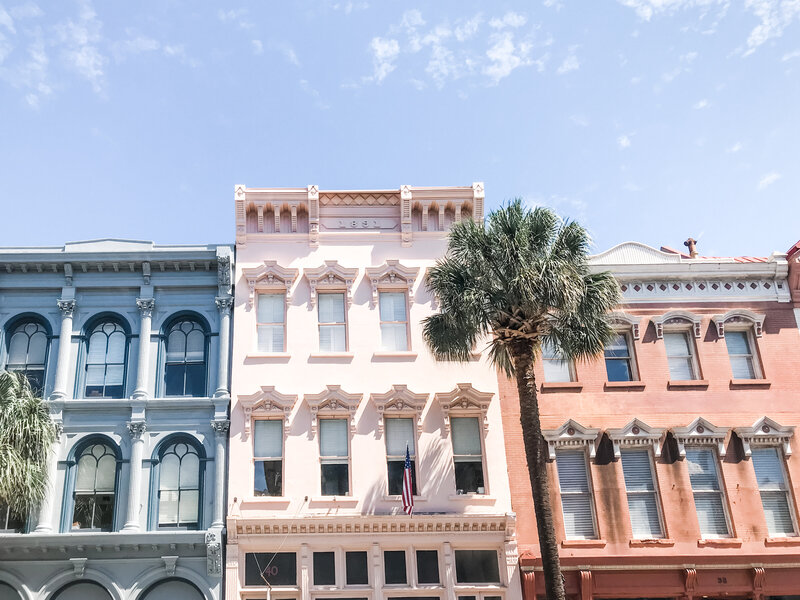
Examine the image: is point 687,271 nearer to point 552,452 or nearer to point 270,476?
point 552,452

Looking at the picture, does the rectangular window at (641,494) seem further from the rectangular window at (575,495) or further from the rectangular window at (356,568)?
the rectangular window at (356,568)

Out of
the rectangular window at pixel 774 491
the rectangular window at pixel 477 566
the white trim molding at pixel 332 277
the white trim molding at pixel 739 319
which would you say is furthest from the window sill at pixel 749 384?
the white trim molding at pixel 332 277

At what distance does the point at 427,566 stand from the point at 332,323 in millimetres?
7402

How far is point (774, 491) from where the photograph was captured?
2362cm

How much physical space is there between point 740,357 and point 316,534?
13.6m

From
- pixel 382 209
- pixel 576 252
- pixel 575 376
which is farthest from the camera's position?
pixel 382 209

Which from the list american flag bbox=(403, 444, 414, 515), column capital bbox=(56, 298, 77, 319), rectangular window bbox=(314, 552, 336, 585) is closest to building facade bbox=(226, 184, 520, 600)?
rectangular window bbox=(314, 552, 336, 585)

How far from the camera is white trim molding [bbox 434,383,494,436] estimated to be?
23.7m

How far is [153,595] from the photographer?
21906mm

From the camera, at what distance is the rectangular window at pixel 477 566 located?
22375 mm

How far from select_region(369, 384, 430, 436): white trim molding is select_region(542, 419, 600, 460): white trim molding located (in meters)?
3.52

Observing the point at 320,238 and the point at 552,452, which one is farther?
the point at 320,238

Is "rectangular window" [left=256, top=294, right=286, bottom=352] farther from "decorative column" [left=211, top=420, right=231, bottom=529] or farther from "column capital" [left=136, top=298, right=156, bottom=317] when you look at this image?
"column capital" [left=136, top=298, right=156, bottom=317]

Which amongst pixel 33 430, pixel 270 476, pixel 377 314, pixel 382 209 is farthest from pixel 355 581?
pixel 382 209
